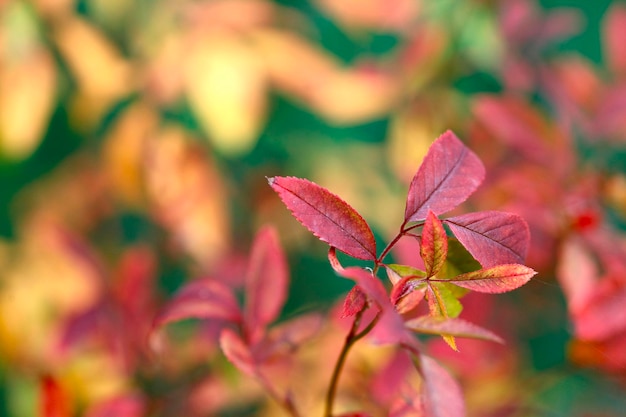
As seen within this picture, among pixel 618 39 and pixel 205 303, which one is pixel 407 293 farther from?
pixel 618 39

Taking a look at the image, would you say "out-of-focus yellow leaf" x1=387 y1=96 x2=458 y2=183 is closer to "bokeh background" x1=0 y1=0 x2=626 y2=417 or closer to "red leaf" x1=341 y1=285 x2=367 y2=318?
"bokeh background" x1=0 y1=0 x2=626 y2=417

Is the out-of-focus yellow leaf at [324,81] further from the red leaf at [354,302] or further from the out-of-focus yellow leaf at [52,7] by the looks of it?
the red leaf at [354,302]

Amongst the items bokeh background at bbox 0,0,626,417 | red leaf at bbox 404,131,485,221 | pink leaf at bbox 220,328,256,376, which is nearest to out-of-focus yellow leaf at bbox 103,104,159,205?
bokeh background at bbox 0,0,626,417

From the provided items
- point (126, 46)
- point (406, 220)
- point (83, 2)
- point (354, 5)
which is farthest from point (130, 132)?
point (406, 220)

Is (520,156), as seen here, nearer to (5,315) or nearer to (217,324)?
(217,324)

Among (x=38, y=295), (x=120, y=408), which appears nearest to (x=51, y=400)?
(x=120, y=408)

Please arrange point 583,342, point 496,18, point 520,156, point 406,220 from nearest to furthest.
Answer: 1. point 406,220
2. point 583,342
3. point 520,156
4. point 496,18
